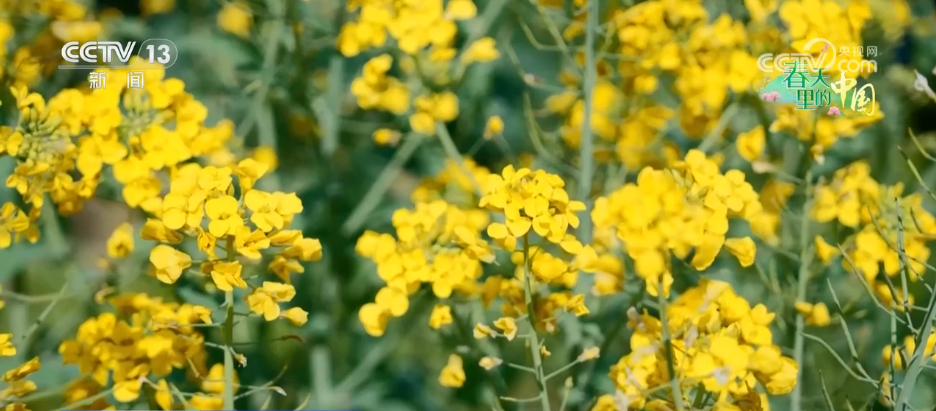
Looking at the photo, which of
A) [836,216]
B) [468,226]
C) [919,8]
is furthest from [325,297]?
[919,8]

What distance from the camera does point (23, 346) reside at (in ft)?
2.31

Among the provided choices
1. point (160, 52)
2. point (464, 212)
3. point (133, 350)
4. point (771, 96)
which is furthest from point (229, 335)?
point (771, 96)

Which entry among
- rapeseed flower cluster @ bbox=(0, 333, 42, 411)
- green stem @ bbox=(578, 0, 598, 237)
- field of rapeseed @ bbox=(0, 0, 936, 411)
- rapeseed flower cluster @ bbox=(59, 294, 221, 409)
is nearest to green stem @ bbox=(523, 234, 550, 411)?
field of rapeseed @ bbox=(0, 0, 936, 411)

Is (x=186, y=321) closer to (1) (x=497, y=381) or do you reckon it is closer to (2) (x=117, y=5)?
(1) (x=497, y=381)

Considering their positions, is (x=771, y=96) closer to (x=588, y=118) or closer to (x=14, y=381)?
(x=588, y=118)

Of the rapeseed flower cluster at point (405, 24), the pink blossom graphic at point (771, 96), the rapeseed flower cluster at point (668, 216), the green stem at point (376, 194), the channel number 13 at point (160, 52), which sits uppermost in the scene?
the rapeseed flower cluster at point (405, 24)

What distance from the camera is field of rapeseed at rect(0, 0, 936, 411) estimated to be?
1.74ft

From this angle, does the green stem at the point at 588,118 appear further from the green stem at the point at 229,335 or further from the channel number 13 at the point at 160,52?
the channel number 13 at the point at 160,52

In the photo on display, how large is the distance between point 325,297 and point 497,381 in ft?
0.72

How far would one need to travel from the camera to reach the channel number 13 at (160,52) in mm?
775

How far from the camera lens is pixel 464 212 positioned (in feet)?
2.38

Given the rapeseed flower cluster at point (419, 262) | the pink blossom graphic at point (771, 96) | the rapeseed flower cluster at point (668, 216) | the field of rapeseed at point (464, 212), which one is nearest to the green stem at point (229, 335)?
the field of rapeseed at point (464, 212)

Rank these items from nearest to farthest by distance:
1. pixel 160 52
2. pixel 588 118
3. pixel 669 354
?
pixel 669 354 < pixel 588 118 < pixel 160 52

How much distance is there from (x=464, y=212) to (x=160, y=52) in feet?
1.17
